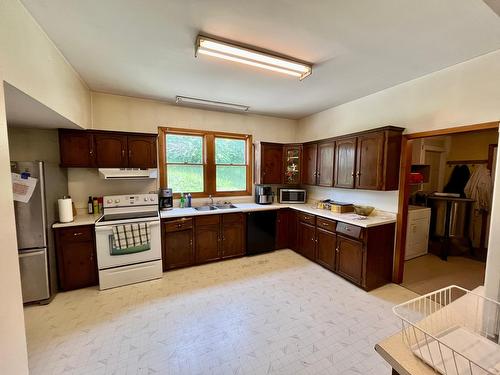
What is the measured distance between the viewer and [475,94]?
2182 millimetres

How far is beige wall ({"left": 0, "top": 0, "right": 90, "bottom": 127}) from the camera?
1321 mm

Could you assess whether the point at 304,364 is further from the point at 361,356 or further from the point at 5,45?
the point at 5,45

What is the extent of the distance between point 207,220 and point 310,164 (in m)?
2.20

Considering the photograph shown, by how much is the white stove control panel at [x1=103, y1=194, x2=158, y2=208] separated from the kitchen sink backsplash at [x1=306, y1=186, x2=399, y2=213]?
3.03m

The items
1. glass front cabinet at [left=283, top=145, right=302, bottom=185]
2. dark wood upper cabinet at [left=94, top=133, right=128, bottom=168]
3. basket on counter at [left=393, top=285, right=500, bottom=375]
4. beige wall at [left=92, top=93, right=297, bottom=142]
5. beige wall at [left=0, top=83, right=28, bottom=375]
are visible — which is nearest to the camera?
basket on counter at [left=393, top=285, right=500, bottom=375]

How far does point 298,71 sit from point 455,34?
4.38 feet

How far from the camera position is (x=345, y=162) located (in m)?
3.34

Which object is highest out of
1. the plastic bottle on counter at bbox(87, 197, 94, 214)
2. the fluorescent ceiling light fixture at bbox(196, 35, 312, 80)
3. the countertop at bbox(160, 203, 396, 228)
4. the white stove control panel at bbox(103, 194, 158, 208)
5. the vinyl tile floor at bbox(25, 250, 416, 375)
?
the fluorescent ceiling light fixture at bbox(196, 35, 312, 80)

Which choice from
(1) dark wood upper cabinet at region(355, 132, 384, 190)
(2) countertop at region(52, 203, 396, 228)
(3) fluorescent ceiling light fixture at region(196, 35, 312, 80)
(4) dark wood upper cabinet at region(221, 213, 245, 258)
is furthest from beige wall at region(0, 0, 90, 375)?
(1) dark wood upper cabinet at region(355, 132, 384, 190)

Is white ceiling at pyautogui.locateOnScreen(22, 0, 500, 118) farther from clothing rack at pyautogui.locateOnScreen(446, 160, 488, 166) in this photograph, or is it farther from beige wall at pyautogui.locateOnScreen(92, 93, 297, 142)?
clothing rack at pyautogui.locateOnScreen(446, 160, 488, 166)

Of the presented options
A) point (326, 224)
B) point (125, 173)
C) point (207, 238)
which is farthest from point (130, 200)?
point (326, 224)

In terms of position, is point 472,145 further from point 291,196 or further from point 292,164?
point 291,196

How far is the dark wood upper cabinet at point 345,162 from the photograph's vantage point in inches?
126

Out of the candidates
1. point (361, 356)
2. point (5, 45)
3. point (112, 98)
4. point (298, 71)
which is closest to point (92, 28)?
point (5, 45)
